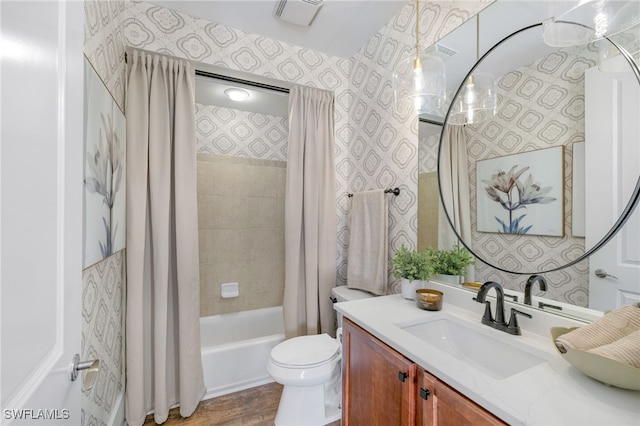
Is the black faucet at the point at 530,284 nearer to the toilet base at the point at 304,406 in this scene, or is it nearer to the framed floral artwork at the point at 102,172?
the toilet base at the point at 304,406

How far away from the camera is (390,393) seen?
3.25ft

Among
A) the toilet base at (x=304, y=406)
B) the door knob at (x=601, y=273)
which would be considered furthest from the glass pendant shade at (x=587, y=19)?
the toilet base at (x=304, y=406)

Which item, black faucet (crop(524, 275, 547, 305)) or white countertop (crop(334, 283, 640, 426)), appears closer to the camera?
white countertop (crop(334, 283, 640, 426))

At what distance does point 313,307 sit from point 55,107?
1.90 metres

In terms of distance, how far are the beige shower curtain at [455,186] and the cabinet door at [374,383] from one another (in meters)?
0.64

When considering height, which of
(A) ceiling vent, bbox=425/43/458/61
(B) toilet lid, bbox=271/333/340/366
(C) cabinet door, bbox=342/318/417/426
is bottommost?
(B) toilet lid, bbox=271/333/340/366

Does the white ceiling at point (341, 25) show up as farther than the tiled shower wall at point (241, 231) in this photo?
No

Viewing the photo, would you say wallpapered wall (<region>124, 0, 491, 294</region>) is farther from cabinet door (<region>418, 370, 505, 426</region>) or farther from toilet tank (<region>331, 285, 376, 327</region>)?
cabinet door (<region>418, 370, 505, 426</region>)

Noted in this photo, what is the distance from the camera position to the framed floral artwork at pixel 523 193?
1049 mm

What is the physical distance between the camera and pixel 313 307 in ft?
6.94

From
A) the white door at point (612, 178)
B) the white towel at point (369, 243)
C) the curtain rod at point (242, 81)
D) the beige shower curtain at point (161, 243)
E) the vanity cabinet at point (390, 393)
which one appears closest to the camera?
the vanity cabinet at point (390, 393)

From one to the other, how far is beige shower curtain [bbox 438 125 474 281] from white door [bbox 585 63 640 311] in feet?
1.53

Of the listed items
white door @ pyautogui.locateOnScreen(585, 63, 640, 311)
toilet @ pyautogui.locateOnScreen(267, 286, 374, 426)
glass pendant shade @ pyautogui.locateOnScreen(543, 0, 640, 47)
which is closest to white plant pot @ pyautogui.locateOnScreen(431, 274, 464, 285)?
white door @ pyautogui.locateOnScreen(585, 63, 640, 311)

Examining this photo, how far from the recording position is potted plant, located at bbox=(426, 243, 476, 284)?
137cm
